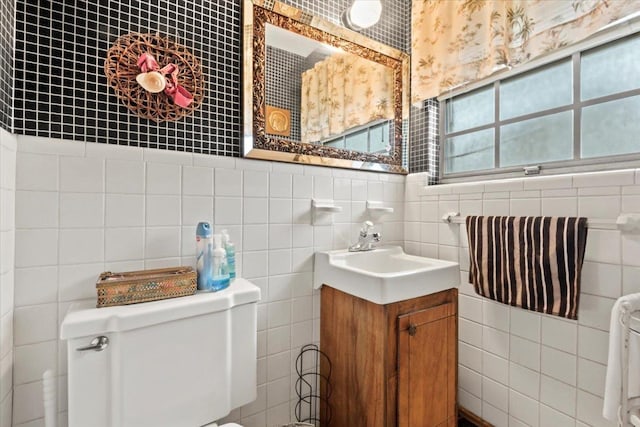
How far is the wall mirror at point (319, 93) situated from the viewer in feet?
4.09

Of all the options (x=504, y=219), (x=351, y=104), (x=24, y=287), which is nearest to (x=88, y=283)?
(x=24, y=287)

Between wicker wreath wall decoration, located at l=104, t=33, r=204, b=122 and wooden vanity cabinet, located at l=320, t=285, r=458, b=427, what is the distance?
985mm

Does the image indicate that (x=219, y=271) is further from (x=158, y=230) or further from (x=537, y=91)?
(x=537, y=91)

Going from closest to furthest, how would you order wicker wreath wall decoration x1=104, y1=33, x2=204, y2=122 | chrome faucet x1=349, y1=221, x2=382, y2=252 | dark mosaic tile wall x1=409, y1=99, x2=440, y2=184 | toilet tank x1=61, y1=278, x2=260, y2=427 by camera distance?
toilet tank x1=61, y1=278, x2=260, y2=427, wicker wreath wall decoration x1=104, y1=33, x2=204, y2=122, chrome faucet x1=349, y1=221, x2=382, y2=252, dark mosaic tile wall x1=409, y1=99, x2=440, y2=184

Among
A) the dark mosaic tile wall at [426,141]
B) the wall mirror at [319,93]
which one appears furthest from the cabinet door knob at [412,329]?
the dark mosaic tile wall at [426,141]

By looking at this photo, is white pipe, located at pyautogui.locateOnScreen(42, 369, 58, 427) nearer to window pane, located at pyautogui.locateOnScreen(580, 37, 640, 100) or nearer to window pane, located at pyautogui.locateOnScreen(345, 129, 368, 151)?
window pane, located at pyautogui.locateOnScreen(345, 129, 368, 151)

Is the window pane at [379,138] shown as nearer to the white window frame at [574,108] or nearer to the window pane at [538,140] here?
the white window frame at [574,108]

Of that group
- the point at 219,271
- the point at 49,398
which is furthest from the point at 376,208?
the point at 49,398

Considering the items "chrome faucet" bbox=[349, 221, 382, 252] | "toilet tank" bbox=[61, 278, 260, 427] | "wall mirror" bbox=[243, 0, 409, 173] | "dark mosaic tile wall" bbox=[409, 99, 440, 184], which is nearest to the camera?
"toilet tank" bbox=[61, 278, 260, 427]

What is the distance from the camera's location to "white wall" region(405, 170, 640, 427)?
1012 millimetres

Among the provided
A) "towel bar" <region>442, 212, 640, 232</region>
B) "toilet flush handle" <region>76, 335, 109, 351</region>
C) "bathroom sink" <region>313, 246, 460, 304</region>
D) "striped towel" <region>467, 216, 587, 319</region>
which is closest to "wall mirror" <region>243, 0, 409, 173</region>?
"bathroom sink" <region>313, 246, 460, 304</region>

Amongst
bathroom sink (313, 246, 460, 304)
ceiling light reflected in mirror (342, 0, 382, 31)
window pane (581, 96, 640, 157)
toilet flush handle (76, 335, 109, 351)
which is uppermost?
ceiling light reflected in mirror (342, 0, 382, 31)

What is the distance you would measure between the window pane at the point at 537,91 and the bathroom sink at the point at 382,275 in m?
0.85

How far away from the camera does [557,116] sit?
127cm
